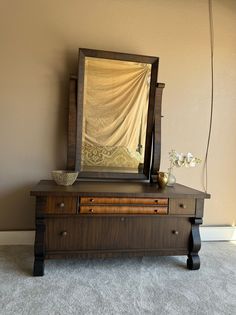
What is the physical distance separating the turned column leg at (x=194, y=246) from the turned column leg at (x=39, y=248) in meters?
1.22

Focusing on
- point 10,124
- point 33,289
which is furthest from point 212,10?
point 33,289

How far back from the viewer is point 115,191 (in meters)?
2.11

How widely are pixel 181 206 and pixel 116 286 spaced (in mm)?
810

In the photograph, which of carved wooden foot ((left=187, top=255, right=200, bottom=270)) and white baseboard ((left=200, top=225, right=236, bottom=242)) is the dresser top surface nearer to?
carved wooden foot ((left=187, top=255, right=200, bottom=270))

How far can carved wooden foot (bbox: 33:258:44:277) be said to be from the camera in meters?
2.01

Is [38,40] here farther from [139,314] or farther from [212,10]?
[139,314]

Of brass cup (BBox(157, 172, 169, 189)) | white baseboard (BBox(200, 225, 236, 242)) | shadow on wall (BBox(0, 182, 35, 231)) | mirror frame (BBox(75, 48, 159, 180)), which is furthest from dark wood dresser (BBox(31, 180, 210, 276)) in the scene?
white baseboard (BBox(200, 225, 236, 242))

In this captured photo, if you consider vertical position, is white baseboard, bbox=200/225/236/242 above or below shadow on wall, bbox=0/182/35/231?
below

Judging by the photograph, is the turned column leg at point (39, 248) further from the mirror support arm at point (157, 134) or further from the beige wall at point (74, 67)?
the mirror support arm at point (157, 134)

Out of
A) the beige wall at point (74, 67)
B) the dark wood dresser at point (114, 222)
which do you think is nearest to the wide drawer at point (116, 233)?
the dark wood dresser at point (114, 222)

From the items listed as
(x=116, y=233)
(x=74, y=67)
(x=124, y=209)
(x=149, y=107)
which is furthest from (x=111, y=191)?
(x=74, y=67)

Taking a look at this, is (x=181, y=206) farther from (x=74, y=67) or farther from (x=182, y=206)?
(x=74, y=67)

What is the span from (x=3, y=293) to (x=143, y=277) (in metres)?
1.01

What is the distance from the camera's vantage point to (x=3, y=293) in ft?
5.78
